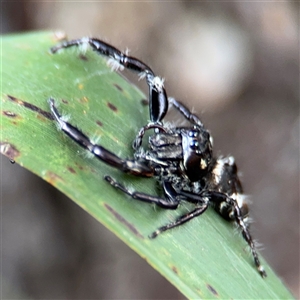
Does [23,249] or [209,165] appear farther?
[23,249]

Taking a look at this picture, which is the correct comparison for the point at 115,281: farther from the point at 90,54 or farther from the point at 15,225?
the point at 90,54

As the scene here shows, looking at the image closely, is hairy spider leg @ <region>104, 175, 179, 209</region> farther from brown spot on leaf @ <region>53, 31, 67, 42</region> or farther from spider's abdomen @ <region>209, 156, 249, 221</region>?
brown spot on leaf @ <region>53, 31, 67, 42</region>

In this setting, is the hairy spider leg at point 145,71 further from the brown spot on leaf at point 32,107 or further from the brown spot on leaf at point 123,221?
the brown spot on leaf at point 123,221

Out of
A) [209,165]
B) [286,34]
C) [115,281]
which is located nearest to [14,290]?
[115,281]

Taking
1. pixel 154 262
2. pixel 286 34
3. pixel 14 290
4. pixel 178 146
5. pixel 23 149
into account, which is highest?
pixel 286 34

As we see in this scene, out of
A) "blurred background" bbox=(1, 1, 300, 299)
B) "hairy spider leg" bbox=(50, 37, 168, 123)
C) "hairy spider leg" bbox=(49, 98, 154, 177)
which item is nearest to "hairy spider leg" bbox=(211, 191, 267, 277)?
"hairy spider leg" bbox=(50, 37, 168, 123)

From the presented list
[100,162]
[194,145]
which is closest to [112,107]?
[100,162]

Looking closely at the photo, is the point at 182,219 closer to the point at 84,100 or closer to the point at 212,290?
the point at 212,290
